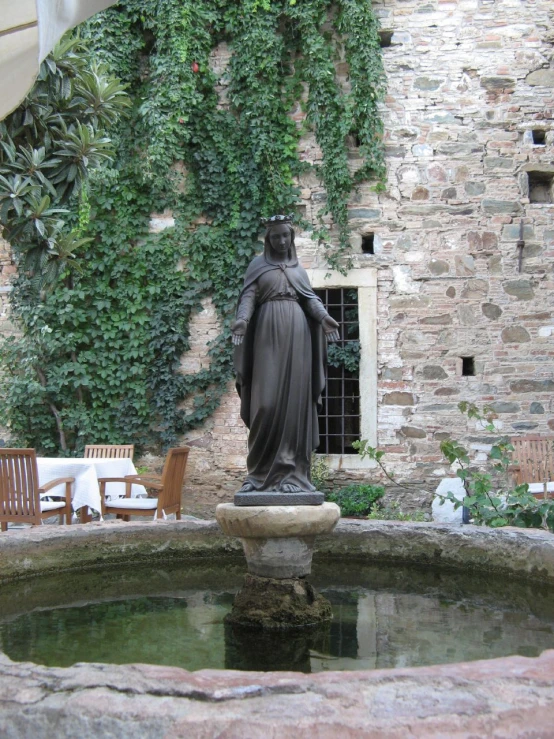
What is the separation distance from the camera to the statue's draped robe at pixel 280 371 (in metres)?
3.56

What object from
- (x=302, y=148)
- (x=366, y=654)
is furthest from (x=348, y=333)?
(x=366, y=654)

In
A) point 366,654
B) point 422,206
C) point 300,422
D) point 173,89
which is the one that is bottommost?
point 366,654

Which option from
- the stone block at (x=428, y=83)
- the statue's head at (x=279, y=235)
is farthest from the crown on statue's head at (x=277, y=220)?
the stone block at (x=428, y=83)

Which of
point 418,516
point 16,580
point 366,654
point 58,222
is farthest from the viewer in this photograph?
point 418,516

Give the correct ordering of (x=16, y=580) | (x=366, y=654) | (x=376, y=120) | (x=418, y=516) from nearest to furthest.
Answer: (x=366, y=654), (x=16, y=580), (x=418, y=516), (x=376, y=120)

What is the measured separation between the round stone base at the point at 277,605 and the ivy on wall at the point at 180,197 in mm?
5365

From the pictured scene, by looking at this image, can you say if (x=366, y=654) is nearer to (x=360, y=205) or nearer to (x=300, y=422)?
(x=300, y=422)

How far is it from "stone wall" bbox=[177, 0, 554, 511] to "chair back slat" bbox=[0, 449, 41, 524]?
316cm

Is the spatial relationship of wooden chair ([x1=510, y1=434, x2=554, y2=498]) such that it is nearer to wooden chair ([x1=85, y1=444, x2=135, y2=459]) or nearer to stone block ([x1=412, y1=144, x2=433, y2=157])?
stone block ([x1=412, y1=144, x2=433, y2=157])

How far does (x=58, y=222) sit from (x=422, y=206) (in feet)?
13.5

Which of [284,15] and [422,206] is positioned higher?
[284,15]

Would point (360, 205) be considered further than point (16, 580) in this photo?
Yes

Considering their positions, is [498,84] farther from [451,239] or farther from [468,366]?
[468,366]

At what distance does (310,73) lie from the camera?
868 centimetres
